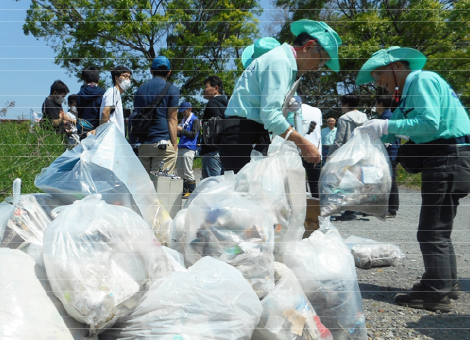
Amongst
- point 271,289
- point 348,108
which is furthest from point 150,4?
point 271,289

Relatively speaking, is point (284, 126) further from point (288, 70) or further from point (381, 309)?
point (381, 309)

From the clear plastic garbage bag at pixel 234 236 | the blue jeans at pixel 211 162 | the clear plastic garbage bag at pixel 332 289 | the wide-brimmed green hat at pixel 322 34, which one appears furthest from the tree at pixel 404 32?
the clear plastic garbage bag at pixel 234 236

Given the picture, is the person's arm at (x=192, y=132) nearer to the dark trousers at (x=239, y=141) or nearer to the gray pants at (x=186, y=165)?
the gray pants at (x=186, y=165)

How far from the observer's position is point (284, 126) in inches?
87.1

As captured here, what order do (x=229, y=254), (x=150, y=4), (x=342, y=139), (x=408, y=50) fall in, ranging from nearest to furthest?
(x=229, y=254) < (x=408, y=50) < (x=342, y=139) < (x=150, y=4)

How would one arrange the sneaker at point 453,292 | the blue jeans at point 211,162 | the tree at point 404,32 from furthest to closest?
the tree at point 404,32
the blue jeans at point 211,162
the sneaker at point 453,292

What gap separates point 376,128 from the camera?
2.51 m

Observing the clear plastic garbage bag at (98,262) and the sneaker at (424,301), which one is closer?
the clear plastic garbage bag at (98,262)

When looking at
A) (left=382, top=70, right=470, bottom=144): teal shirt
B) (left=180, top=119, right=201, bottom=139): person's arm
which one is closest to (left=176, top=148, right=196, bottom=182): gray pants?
(left=180, top=119, right=201, bottom=139): person's arm

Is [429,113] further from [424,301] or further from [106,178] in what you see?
[106,178]

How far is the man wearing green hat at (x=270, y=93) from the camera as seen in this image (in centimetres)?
222

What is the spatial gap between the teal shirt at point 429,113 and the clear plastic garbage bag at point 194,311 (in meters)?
→ 1.46

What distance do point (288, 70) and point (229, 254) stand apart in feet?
3.65

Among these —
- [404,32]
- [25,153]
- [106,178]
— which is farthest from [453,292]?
[404,32]
